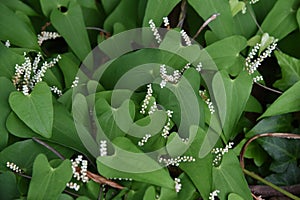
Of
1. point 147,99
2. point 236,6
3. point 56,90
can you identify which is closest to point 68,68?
point 56,90

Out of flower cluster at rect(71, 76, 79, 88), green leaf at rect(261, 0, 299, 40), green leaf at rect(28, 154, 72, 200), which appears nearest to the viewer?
green leaf at rect(28, 154, 72, 200)

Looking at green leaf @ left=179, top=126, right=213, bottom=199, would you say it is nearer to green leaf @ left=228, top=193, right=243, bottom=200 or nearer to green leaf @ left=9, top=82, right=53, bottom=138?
green leaf @ left=228, top=193, right=243, bottom=200

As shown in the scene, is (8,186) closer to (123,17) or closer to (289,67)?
(123,17)

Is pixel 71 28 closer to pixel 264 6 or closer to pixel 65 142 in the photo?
pixel 65 142

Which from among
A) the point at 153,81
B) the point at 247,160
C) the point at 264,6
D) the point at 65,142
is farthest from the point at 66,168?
the point at 264,6

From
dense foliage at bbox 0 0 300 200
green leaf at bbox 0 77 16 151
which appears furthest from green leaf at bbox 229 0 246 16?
green leaf at bbox 0 77 16 151

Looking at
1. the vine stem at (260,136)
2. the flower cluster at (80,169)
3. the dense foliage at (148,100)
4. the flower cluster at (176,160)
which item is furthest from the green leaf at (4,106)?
the vine stem at (260,136)
